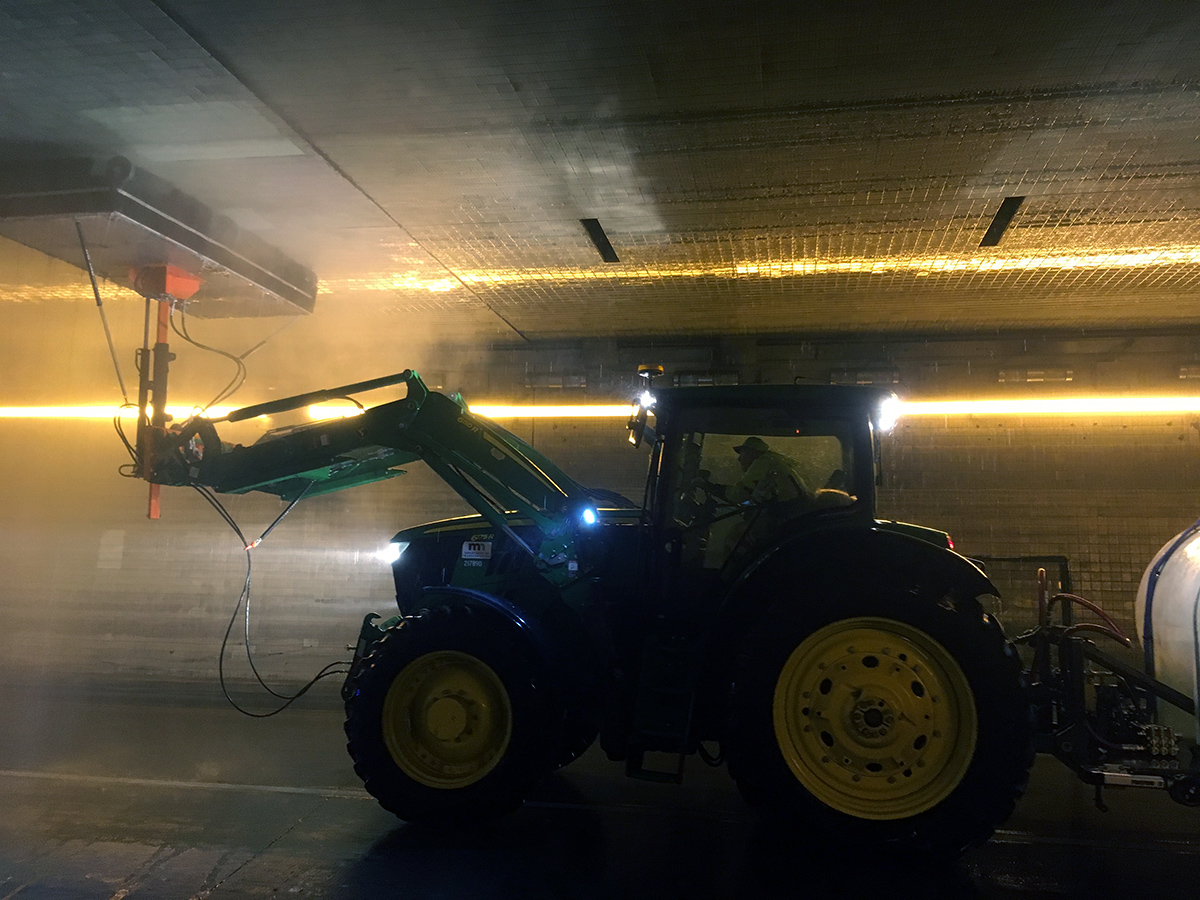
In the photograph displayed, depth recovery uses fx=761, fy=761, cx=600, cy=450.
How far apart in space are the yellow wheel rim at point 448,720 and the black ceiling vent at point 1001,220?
4.49 metres

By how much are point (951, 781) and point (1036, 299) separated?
511 centimetres

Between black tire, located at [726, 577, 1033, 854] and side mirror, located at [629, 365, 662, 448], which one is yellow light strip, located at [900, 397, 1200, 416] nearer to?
side mirror, located at [629, 365, 662, 448]

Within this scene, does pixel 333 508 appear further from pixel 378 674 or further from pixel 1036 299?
pixel 1036 299

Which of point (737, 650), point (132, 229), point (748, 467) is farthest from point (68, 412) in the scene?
point (737, 650)

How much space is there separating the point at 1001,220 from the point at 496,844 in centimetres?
516

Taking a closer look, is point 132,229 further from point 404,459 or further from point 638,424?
point 638,424

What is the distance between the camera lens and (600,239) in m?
5.86

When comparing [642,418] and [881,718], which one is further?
[642,418]

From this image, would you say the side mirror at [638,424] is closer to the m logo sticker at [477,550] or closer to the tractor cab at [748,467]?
the tractor cab at [748,467]

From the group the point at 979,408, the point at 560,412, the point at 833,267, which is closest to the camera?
the point at 833,267

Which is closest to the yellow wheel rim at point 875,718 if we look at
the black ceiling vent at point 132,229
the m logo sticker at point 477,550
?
the m logo sticker at point 477,550

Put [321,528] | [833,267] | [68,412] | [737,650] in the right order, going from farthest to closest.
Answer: [68,412], [321,528], [833,267], [737,650]

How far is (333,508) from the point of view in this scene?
8984 mm

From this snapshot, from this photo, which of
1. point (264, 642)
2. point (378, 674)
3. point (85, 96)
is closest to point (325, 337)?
point (264, 642)
